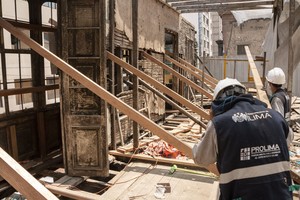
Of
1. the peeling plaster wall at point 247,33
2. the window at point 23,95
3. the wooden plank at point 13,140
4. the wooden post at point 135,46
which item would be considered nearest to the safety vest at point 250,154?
the wooden post at point 135,46

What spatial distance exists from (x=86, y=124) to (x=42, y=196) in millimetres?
3315

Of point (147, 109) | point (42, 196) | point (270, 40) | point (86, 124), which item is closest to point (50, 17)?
point (86, 124)

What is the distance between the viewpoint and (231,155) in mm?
2121

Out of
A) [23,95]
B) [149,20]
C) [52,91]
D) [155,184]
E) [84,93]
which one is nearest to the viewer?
[155,184]

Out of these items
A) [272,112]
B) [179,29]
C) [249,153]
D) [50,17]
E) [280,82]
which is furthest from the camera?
[179,29]

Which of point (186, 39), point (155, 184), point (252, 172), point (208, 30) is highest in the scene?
point (208, 30)

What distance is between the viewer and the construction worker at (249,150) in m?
2.11

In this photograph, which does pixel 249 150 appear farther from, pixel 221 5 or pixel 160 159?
pixel 221 5

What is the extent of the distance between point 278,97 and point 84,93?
313 cm

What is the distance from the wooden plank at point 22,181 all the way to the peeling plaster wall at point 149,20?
471 centimetres

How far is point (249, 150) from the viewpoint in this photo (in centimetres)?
211

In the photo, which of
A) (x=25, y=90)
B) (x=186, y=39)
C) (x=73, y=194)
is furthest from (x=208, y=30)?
(x=73, y=194)

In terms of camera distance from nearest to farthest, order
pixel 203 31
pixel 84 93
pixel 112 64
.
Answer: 1. pixel 84 93
2. pixel 112 64
3. pixel 203 31

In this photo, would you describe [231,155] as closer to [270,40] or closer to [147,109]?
[147,109]
